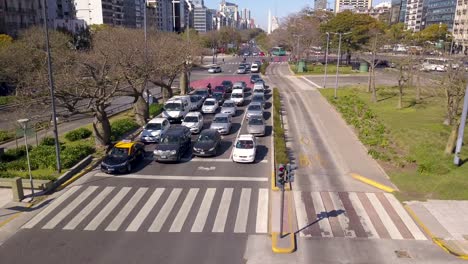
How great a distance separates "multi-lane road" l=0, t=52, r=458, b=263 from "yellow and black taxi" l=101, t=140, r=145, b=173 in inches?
22.3

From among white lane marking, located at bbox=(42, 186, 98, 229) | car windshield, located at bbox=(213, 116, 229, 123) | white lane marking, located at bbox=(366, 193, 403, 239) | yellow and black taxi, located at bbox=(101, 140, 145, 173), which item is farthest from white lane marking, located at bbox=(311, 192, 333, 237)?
car windshield, located at bbox=(213, 116, 229, 123)

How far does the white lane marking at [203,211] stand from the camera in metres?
17.3

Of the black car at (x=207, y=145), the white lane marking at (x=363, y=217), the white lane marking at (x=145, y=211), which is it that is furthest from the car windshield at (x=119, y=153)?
the white lane marking at (x=363, y=217)

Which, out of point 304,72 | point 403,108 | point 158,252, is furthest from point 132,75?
point 304,72

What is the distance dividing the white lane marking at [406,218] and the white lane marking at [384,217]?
2.16ft

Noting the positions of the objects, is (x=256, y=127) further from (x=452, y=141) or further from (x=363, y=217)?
(x=363, y=217)

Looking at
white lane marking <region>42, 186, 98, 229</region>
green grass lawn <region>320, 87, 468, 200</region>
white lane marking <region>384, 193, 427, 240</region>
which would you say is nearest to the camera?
white lane marking <region>384, 193, 427, 240</region>

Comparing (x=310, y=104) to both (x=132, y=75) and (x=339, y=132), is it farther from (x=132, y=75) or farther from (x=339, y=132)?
(x=132, y=75)

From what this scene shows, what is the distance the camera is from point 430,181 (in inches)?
883

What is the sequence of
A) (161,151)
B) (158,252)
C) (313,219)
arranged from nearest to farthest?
(158,252) < (313,219) < (161,151)

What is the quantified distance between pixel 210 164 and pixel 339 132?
13710mm

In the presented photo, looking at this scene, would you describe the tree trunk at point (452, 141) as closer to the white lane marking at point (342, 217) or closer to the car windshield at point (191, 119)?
the white lane marking at point (342, 217)

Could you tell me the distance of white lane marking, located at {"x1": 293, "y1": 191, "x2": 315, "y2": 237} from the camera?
1762cm

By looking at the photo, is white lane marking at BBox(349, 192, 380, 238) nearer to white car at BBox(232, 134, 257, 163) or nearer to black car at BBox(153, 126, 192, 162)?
white car at BBox(232, 134, 257, 163)
